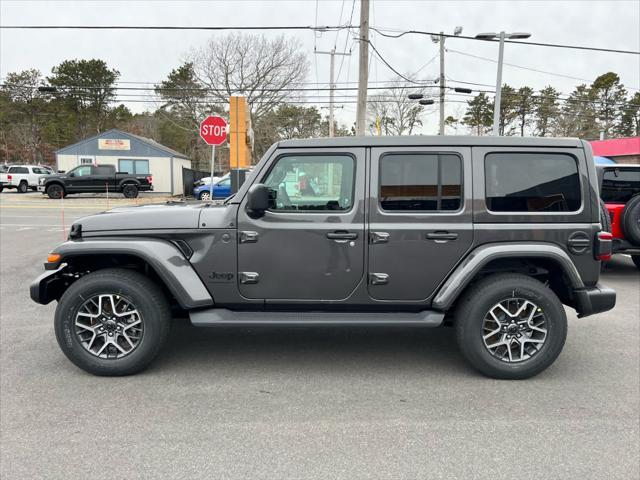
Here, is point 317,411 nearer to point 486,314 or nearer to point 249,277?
point 249,277

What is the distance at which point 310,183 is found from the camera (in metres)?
3.75

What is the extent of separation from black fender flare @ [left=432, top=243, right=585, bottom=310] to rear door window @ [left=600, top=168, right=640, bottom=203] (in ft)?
16.2

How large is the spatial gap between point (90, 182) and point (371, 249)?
26.7m

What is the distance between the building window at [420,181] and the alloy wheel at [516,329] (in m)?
0.92

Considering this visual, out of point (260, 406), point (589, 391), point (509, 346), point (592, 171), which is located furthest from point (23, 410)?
point (592, 171)

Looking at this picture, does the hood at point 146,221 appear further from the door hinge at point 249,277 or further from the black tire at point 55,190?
the black tire at point 55,190

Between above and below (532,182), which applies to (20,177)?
above

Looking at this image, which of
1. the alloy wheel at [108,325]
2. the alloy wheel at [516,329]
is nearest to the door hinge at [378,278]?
the alloy wheel at [516,329]

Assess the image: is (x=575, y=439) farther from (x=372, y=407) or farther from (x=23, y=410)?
(x=23, y=410)

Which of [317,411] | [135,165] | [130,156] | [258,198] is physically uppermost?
[130,156]

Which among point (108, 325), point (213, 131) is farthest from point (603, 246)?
point (213, 131)

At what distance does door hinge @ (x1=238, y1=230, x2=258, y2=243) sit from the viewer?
3.62 m

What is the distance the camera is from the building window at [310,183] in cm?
369

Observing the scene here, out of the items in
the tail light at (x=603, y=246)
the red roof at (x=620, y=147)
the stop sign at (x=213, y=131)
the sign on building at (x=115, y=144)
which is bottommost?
the tail light at (x=603, y=246)
